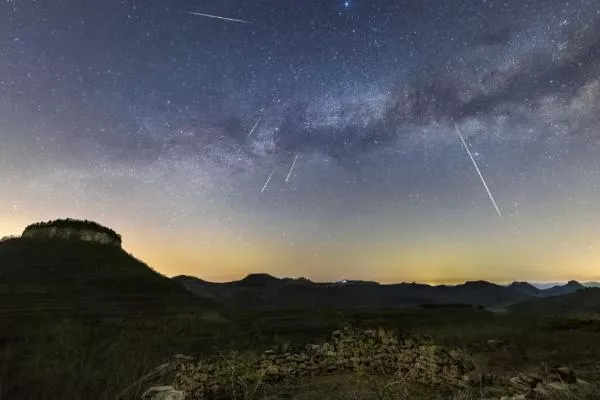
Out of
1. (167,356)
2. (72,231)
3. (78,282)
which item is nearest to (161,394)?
(167,356)

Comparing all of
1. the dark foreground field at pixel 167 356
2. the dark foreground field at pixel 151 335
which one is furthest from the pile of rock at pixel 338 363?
the dark foreground field at pixel 167 356

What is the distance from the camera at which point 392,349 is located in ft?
58.3

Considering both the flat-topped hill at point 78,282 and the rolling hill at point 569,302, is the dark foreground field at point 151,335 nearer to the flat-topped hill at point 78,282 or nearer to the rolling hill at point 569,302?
the flat-topped hill at point 78,282

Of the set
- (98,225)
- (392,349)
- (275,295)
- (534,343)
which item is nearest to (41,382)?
(392,349)

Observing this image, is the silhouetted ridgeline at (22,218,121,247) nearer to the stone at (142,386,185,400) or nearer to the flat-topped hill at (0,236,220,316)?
the flat-topped hill at (0,236,220,316)

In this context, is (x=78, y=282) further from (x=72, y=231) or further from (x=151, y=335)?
(x=151, y=335)

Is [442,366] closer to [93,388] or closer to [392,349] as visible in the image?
[392,349]

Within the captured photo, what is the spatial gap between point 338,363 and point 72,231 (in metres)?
75.0

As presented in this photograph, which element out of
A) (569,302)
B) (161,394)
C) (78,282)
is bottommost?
(161,394)

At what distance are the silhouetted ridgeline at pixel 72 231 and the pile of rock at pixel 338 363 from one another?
7172 centimetres

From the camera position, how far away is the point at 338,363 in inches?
723

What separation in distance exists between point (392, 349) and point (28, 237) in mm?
80103

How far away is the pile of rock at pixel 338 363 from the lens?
14.8m

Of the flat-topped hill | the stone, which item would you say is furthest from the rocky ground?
the flat-topped hill
